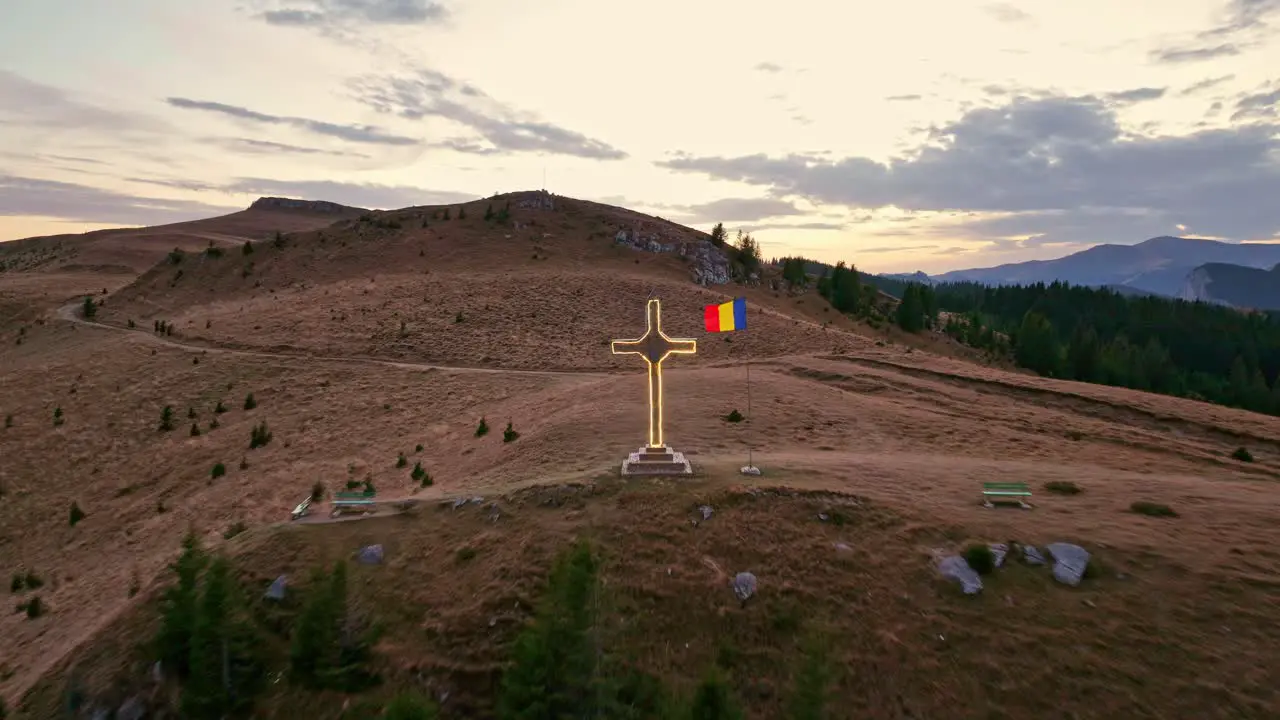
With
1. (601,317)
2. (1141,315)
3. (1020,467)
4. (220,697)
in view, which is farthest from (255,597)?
(1141,315)

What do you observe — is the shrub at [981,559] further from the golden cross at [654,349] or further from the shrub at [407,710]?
the shrub at [407,710]

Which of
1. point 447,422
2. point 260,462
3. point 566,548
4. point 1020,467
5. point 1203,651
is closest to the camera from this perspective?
point 1203,651

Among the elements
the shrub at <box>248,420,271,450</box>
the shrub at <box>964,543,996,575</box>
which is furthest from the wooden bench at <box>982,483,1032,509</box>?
the shrub at <box>248,420,271,450</box>

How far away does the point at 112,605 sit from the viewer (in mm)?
20188

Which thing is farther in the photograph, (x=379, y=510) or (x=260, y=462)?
(x=260, y=462)

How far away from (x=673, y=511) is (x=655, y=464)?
297 cm

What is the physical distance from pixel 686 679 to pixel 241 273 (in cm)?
8510

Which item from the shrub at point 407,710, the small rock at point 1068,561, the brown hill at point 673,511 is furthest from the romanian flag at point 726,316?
the shrub at point 407,710

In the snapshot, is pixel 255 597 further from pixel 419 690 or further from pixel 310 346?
pixel 310 346

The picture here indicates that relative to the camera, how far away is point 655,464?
2161 centimetres

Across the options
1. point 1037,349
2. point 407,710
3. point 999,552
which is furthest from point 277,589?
point 1037,349

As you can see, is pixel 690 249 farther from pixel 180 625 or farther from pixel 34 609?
pixel 180 625

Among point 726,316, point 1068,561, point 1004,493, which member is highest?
point 726,316

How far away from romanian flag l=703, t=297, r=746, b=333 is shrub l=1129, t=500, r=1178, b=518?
13888 millimetres
